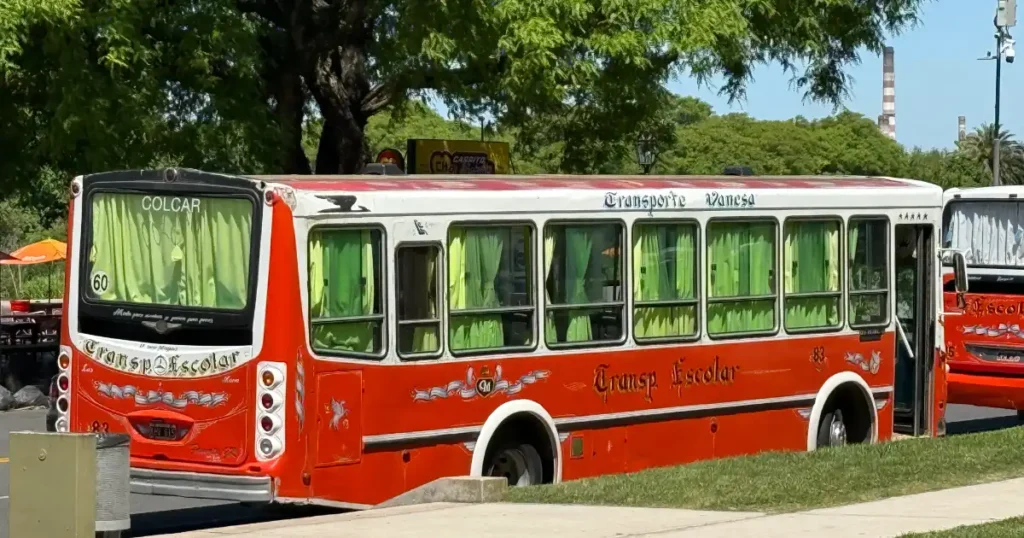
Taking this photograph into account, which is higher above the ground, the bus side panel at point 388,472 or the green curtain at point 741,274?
the green curtain at point 741,274

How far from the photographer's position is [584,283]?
1391cm

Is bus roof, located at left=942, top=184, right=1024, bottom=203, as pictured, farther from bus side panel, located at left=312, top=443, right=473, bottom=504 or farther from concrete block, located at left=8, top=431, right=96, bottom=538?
concrete block, located at left=8, top=431, right=96, bottom=538

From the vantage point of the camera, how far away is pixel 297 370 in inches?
462

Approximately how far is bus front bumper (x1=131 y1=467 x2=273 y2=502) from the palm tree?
90.6m

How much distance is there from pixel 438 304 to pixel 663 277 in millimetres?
2408

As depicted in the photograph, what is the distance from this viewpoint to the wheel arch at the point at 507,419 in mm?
13070

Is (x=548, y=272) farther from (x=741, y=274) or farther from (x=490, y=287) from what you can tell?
(x=741, y=274)

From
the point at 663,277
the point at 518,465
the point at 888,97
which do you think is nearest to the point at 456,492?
the point at 518,465

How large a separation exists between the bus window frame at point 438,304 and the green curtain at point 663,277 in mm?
2026

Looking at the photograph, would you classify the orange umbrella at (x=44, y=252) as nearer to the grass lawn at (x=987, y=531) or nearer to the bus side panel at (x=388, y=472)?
the bus side panel at (x=388, y=472)

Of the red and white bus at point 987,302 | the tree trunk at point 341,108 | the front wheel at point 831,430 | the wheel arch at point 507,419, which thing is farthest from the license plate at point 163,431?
the tree trunk at point 341,108

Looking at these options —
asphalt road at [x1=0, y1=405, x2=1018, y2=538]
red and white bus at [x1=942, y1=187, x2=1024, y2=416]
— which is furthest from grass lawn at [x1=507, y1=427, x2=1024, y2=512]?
red and white bus at [x1=942, y1=187, x2=1024, y2=416]

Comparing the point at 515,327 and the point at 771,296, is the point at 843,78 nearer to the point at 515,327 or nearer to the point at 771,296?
the point at 771,296

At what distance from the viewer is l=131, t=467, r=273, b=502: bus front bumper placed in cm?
1169
